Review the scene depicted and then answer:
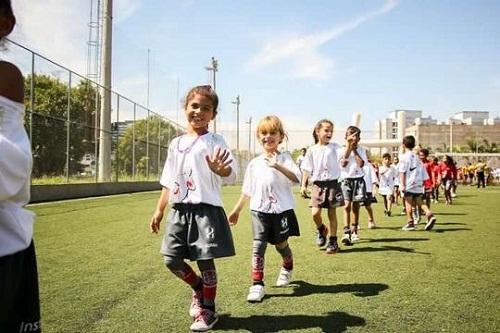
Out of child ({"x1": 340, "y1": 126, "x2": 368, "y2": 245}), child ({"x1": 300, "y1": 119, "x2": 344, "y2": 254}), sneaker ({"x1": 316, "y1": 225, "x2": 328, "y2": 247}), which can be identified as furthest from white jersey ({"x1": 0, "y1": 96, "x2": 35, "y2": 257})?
child ({"x1": 340, "y1": 126, "x2": 368, "y2": 245})

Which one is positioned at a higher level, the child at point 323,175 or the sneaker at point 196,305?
the child at point 323,175

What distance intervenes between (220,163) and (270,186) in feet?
5.26

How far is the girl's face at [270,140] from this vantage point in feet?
16.0

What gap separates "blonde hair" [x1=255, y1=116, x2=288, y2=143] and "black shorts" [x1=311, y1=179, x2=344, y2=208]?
2424 mm

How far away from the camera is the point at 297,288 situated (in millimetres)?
4734

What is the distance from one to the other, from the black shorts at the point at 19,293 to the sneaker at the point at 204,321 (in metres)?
1.82

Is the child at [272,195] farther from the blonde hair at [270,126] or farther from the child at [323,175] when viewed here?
the child at [323,175]

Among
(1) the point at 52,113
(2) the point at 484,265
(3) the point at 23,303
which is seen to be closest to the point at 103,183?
(1) the point at 52,113

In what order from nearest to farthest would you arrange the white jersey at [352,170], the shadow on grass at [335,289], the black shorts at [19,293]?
the black shorts at [19,293] < the shadow on grass at [335,289] < the white jersey at [352,170]

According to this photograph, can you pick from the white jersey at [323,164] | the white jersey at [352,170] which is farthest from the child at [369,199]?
the white jersey at [323,164]

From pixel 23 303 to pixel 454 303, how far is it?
12.0ft

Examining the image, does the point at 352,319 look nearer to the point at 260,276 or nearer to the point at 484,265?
the point at 260,276

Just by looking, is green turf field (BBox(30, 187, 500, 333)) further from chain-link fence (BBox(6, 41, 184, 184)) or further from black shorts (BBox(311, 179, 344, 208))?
chain-link fence (BBox(6, 41, 184, 184))

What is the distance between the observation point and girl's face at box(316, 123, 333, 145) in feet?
23.7
